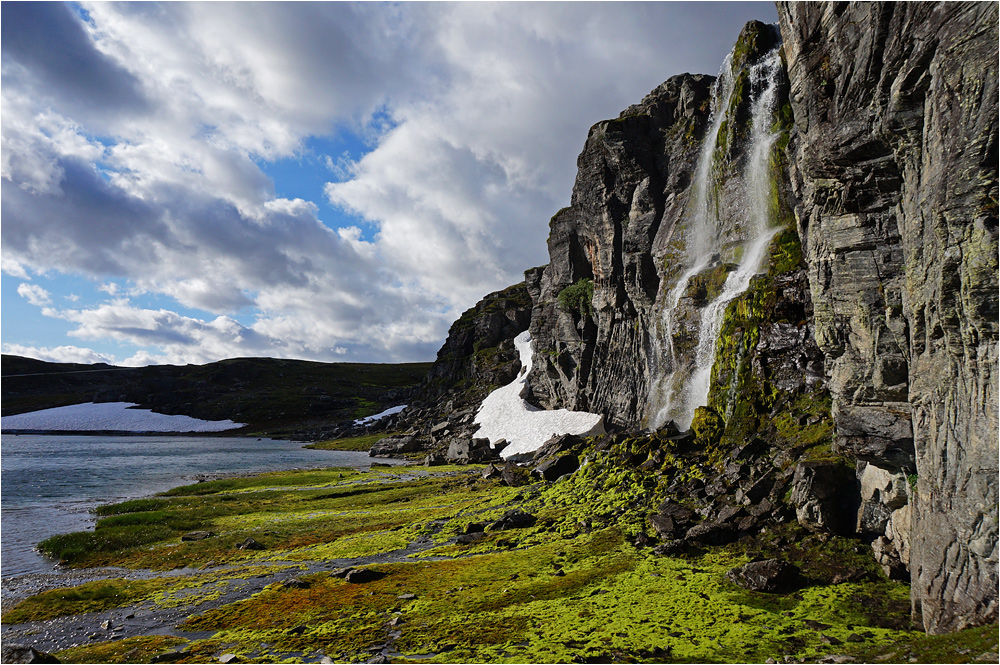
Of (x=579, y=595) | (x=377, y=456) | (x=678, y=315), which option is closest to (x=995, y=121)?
(x=579, y=595)

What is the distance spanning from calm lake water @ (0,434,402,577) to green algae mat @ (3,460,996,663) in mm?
2739

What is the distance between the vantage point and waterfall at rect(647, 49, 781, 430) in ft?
134

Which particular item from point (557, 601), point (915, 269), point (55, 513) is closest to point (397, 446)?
point (55, 513)

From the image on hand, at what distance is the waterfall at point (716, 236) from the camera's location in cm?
4078

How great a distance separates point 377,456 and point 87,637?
2720 inches

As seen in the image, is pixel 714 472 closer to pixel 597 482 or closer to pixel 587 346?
pixel 597 482

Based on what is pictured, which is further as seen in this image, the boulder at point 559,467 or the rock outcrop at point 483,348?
the rock outcrop at point 483,348

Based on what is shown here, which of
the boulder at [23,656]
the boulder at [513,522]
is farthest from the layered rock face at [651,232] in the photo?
the boulder at [23,656]

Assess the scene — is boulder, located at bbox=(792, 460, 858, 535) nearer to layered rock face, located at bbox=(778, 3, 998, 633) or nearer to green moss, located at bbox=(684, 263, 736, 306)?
layered rock face, located at bbox=(778, 3, 998, 633)

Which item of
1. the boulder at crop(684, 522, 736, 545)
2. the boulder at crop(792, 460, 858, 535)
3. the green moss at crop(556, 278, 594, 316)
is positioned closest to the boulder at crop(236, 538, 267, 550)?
the boulder at crop(684, 522, 736, 545)

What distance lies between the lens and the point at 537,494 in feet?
104

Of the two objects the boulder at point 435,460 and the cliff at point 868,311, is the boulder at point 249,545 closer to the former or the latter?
the cliff at point 868,311

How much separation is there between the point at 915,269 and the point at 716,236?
3733 cm

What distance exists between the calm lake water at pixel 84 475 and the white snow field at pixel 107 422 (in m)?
53.2
